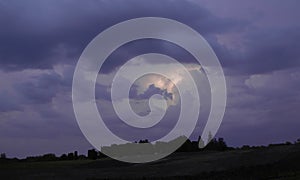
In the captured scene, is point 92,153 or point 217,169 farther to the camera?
point 92,153

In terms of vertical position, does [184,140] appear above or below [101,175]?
above

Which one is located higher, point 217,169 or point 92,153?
point 92,153

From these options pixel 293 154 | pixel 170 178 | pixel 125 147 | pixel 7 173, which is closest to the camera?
pixel 170 178

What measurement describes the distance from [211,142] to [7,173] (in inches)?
1837

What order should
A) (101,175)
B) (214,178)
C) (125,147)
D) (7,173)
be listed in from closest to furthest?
(214,178)
(101,175)
(7,173)
(125,147)

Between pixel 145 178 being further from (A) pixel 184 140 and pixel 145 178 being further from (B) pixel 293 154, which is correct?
(A) pixel 184 140

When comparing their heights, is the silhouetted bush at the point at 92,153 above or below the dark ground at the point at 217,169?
above

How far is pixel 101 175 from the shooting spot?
70.9 metres

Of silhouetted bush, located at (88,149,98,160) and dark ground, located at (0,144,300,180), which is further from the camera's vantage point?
silhouetted bush, located at (88,149,98,160)

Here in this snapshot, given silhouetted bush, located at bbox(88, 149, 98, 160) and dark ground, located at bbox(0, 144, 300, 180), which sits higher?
silhouetted bush, located at bbox(88, 149, 98, 160)

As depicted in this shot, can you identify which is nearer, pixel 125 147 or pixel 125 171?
pixel 125 171

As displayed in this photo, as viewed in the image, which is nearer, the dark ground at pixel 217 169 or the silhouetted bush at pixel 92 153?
the dark ground at pixel 217 169

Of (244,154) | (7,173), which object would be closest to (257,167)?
(244,154)

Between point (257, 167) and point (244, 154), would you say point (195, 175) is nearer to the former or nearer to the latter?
point (257, 167)
